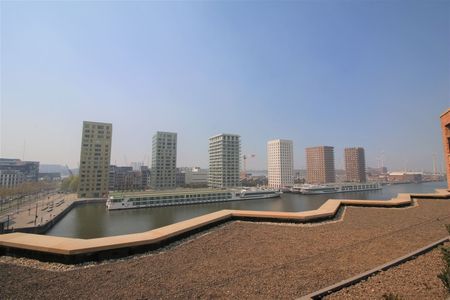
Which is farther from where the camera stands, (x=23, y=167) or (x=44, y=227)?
(x=23, y=167)

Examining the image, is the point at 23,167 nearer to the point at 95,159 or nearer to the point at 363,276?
the point at 95,159

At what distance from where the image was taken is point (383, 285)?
138 inches

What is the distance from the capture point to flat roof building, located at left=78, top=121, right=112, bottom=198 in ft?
199

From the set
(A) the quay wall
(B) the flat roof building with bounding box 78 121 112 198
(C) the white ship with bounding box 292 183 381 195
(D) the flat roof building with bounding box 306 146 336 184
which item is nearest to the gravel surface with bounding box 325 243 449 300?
(A) the quay wall

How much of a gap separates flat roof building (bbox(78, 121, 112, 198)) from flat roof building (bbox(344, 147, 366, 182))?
429 feet

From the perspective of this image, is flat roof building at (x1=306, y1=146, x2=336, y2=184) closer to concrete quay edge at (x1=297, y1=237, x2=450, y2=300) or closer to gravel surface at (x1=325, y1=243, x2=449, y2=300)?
concrete quay edge at (x1=297, y1=237, x2=450, y2=300)

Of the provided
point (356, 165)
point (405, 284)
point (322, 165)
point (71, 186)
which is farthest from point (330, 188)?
point (71, 186)

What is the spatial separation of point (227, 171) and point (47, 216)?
57.8 meters

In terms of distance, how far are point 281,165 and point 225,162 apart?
32006mm

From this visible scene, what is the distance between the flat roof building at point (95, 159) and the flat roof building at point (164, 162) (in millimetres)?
17454

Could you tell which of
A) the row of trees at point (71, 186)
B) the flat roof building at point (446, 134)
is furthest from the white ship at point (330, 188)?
the row of trees at point (71, 186)

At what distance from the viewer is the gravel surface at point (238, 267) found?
11.1 feet

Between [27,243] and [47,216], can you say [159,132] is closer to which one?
[47,216]

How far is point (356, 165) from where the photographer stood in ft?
414
